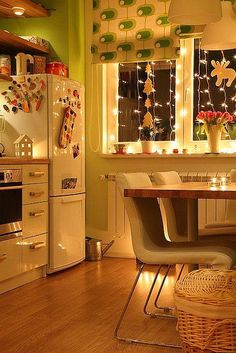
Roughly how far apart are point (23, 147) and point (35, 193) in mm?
380

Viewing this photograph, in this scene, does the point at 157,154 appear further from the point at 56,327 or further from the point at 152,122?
the point at 56,327

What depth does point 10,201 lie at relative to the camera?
11.9 feet

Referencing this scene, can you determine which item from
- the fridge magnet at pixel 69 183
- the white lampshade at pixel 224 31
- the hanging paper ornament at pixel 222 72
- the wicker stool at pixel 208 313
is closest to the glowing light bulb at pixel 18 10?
the fridge magnet at pixel 69 183

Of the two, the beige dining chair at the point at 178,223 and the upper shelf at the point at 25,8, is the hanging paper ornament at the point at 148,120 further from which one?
the beige dining chair at the point at 178,223

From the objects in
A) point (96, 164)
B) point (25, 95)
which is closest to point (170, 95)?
point (96, 164)

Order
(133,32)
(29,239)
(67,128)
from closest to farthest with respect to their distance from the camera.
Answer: (29,239)
(67,128)
(133,32)

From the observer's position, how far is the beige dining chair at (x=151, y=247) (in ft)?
7.84

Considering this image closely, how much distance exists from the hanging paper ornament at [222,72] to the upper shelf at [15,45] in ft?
5.03

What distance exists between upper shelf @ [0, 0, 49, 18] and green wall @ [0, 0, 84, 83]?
8 centimetres

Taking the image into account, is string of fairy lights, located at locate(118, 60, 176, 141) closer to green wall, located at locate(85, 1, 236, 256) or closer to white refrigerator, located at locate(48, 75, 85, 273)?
green wall, located at locate(85, 1, 236, 256)

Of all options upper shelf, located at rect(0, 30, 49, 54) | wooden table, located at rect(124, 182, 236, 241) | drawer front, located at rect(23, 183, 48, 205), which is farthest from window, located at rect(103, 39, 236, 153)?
wooden table, located at rect(124, 182, 236, 241)

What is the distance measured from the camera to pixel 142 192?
2400 mm

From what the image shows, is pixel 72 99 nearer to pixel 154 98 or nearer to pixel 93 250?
pixel 154 98

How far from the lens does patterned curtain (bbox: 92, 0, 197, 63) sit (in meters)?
4.66
